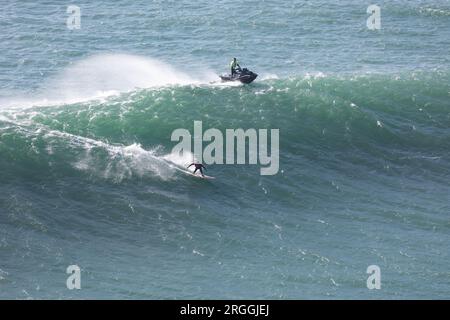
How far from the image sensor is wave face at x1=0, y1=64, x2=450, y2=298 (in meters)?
57.8

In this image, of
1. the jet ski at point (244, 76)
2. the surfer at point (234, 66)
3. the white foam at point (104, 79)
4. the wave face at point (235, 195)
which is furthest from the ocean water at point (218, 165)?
the surfer at point (234, 66)

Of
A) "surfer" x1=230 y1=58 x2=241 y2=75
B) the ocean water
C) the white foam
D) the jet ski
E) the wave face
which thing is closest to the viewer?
the wave face

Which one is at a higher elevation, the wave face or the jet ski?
the jet ski

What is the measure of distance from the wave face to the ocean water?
6.1 inches

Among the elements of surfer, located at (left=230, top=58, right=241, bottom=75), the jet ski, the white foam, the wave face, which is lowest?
the wave face

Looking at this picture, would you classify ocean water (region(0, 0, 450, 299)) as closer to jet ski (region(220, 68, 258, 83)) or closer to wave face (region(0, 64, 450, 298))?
Result: wave face (region(0, 64, 450, 298))

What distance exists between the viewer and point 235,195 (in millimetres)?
67875

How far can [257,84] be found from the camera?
84.0 metres

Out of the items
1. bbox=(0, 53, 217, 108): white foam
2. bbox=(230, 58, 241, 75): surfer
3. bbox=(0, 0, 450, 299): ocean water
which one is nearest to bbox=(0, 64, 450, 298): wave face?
bbox=(0, 0, 450, 299): ocean water

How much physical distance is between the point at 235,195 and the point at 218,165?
14.9 feet

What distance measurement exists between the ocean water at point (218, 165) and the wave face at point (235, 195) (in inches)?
6.1

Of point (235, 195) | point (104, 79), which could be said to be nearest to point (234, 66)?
point (104, 79)

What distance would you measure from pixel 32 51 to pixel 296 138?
31.2 meters
